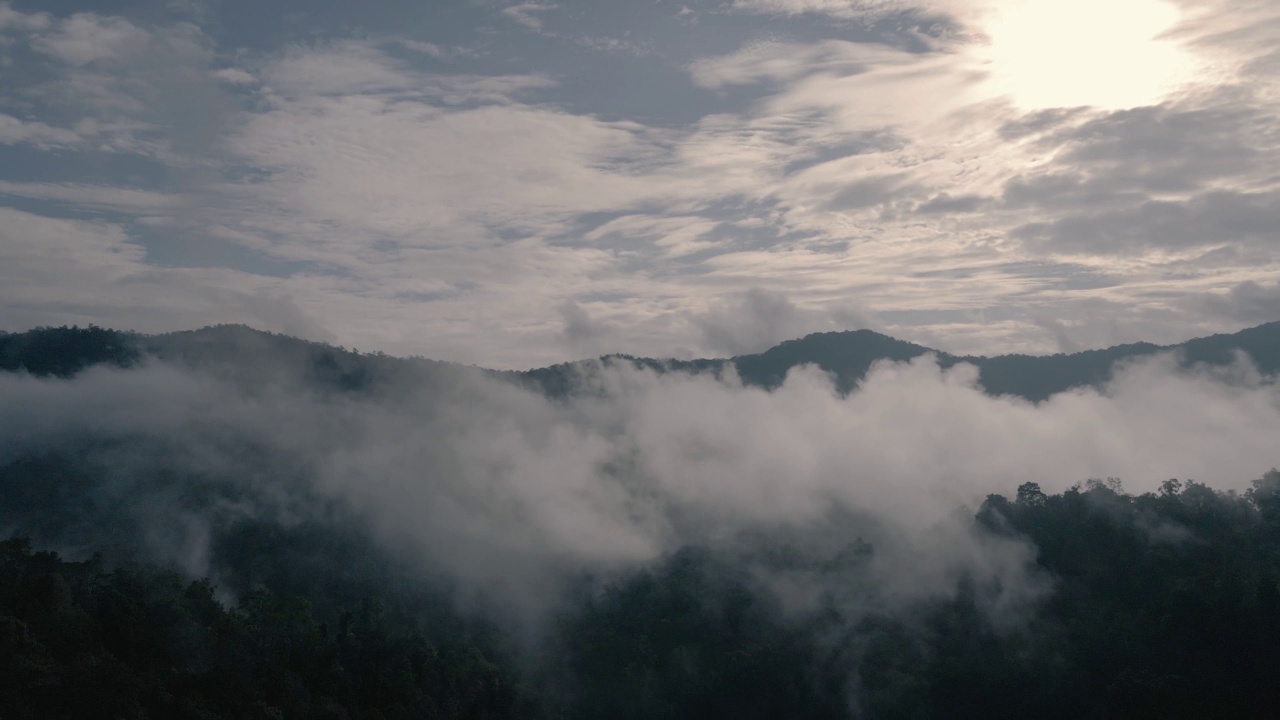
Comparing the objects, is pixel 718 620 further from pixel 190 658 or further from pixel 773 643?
pixel 190 658

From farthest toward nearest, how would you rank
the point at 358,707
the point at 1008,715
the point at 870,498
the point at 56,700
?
the point at 870,498
the point at 1008,715
the point at 358,707
the point at 56,700

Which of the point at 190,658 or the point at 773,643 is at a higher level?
the point at 190,658

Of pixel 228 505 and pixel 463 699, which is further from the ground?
pixel 228 505

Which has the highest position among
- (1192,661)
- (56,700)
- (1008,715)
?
(56,700)

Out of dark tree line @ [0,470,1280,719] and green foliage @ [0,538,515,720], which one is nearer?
green foliage @ [0,538,515,720]

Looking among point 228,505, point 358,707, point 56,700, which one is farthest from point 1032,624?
point 228,505

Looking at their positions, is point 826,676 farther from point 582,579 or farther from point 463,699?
point 582,579

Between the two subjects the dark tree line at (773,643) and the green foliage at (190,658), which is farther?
the dark tree line at (773,643)

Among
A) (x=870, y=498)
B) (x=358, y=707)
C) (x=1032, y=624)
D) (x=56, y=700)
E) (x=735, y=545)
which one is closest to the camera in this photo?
(x=56, y=700)

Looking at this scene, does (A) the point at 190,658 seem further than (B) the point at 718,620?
No

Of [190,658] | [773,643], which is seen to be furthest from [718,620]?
[190,658]

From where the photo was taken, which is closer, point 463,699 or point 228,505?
point 463,699
